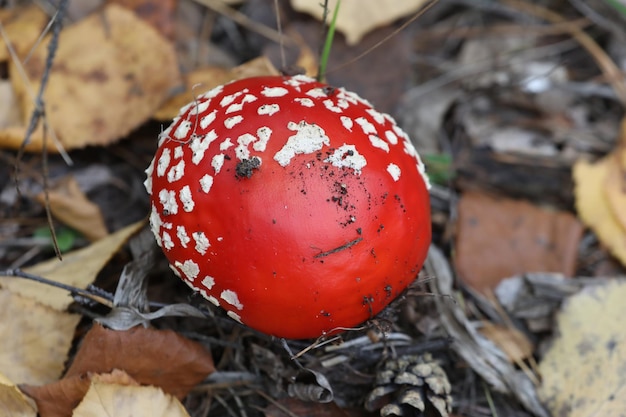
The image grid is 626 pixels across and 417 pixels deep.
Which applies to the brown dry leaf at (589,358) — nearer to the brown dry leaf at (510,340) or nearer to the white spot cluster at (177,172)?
the brown dry leaf at (510,340)

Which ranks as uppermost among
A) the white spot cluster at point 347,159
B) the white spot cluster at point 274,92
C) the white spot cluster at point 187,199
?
the white spot cluster at point 274,92

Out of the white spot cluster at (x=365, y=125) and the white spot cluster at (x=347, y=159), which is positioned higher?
the white spot cluster at (x=365, y=125)

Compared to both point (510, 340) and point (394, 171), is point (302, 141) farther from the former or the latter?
point (510, 340)

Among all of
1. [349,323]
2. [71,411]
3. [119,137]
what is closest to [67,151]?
[119,137]

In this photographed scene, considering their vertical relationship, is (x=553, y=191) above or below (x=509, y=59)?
below

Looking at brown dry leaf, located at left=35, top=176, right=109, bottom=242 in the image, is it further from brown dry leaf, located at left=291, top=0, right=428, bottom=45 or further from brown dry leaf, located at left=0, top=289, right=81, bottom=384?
brown dry leaf, located at left=291, top=0, right=428, bottom=45

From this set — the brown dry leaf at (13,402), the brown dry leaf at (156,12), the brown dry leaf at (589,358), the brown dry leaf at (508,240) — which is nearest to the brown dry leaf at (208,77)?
the brown dry leaf at (156,12)

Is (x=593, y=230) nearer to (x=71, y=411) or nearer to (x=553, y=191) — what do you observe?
(x=553, y=191)

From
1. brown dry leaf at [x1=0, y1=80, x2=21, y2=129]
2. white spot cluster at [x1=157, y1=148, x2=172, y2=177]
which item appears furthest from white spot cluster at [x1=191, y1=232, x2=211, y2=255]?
brown dry leaf at [x1=0, y1=80, x2=21, y2=129]
